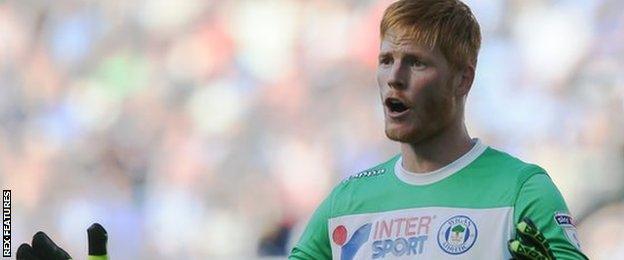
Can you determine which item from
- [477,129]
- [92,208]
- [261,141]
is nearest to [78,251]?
[92,208]

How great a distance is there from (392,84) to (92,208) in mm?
1718

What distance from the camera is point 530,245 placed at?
86 centimetres

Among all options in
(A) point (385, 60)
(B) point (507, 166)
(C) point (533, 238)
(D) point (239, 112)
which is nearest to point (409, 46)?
(A) point (385, 60)

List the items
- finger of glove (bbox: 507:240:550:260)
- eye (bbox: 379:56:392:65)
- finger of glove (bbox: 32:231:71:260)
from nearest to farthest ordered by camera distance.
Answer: finger of glove (bbox: 507:240:550:260) → finger of glove (bbox: 32:231:71:260) → eye (bbox: 379:56:392:65)

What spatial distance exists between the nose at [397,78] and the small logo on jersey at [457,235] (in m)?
0.14

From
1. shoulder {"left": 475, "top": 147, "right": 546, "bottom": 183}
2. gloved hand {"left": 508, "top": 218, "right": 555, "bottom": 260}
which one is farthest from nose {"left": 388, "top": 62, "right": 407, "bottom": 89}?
gloved hand {"left": 508, "top": 218, "right": 555, "bottom": 260}

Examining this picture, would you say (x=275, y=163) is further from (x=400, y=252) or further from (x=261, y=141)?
(x=400, y=252)

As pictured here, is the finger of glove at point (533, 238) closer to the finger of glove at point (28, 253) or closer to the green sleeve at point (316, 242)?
the green sleeve at point (316, 242)

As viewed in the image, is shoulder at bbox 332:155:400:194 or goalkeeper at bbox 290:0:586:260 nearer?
goalkeeper at bbox 290:0:586:260

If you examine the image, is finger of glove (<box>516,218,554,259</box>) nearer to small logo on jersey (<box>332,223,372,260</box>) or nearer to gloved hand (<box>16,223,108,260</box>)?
small logo on jersey (<box>332,223,372,260</box>)

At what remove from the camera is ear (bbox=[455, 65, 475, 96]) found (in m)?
1.05

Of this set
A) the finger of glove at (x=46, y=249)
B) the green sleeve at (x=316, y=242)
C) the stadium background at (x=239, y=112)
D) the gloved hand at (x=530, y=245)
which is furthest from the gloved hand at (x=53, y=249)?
the stadium background at (x=239, y=112)

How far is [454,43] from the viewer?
1.04 m

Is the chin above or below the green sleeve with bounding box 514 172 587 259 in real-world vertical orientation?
above
